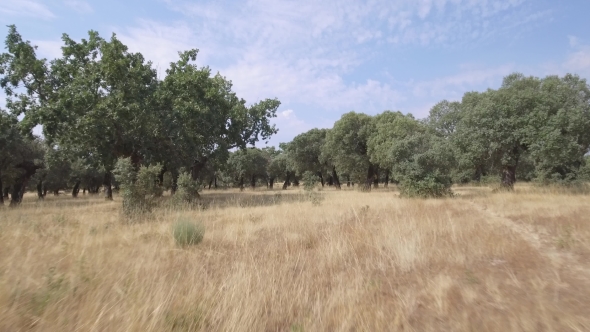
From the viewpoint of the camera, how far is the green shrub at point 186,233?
6379 mm

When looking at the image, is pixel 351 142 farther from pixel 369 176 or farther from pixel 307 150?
pixel 307 150

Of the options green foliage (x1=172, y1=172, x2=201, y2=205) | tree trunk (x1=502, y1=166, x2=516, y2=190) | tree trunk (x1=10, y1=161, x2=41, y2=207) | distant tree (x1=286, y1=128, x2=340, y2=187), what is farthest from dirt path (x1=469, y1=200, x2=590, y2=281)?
distant tree (x1=286, y1=128, x2=340, y2=187)

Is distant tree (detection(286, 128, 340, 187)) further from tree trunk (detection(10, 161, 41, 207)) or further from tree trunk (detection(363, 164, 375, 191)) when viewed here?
tree trunk (detection(10, 161, 41, 207))

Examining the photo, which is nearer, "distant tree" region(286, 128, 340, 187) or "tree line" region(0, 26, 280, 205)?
"tree line" region(0, 26, 280, 205)

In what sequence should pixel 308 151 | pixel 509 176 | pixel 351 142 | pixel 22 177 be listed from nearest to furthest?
pixel 509 176, pixel 22 177, pixel 351 142, pixel 308 151

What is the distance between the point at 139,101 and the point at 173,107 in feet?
6.02

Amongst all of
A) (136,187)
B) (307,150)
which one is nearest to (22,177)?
(136,187)

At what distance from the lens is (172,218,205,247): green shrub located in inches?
251

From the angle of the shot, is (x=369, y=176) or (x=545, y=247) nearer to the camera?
(x=545, y=247)

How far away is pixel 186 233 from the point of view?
6.42 metres

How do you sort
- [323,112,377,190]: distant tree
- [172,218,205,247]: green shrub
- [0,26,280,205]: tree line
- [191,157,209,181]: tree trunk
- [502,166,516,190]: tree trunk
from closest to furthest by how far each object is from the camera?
[172,218,205,247]: green shrub < [0,26,280,205]: tree line < [502,166,516,190]: tree trunk < [191,157,209,181]: tree trunk < [323,112,377,190]: distant tree

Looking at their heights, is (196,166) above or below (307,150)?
below

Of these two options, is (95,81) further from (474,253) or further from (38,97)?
(474,253)

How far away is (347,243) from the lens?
6.17m
